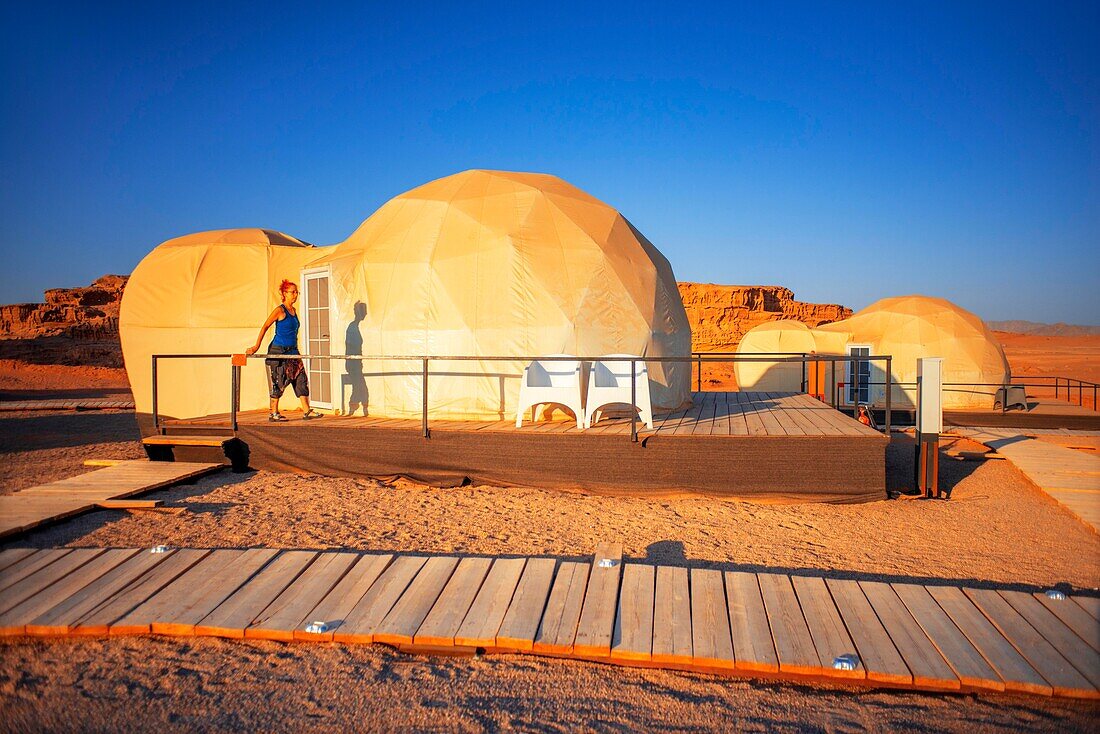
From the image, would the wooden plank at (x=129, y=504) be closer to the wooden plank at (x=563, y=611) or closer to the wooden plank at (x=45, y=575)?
the wooden plank at (x=45, y=575)

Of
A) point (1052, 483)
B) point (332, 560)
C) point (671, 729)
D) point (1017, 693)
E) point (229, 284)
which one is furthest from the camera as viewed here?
point (229, 284)

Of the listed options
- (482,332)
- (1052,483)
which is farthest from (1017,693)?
(482,332)

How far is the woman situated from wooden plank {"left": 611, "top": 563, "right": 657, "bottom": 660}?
5.91m

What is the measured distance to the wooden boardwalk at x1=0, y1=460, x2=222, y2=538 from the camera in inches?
237

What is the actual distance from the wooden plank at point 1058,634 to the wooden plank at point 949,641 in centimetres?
41

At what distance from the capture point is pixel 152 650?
3.53 m

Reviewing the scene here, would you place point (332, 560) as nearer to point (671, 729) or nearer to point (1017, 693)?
point (671, 729)

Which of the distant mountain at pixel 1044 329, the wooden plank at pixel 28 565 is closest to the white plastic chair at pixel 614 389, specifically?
the wooden plank at pixel 28 565

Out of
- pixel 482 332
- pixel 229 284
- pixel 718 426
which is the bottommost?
pixel 718 426

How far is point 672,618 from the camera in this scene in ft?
12.0

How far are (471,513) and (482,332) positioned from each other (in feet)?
9.61

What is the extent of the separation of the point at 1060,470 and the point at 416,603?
850 cm

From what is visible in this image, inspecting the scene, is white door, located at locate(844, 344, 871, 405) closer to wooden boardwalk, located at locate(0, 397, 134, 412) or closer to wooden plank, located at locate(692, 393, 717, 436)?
wooden plank, located at locate(692, 393, 717, 436)

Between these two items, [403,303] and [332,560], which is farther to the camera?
[403,303]
